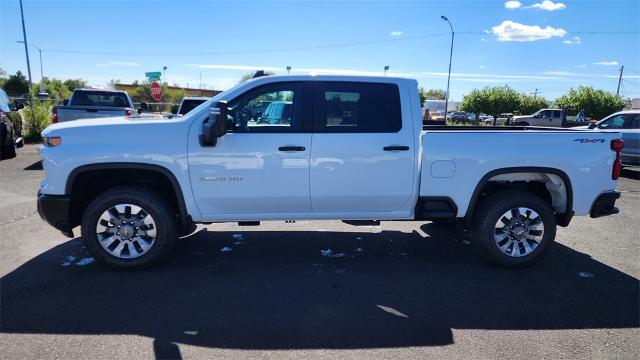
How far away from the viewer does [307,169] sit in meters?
4.50

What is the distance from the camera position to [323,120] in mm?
4551

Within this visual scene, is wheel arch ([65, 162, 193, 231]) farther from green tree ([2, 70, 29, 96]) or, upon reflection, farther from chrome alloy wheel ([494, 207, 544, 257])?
green tree ([2, 70, 29, 96])

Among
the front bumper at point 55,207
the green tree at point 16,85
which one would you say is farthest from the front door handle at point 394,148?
the green tree at point 16,85

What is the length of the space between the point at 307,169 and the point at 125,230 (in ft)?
6.45

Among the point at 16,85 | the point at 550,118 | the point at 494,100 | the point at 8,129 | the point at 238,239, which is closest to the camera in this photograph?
the point at 238,239

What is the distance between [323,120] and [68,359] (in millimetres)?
2980

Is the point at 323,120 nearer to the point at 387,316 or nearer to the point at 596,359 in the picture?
the point at 387,316

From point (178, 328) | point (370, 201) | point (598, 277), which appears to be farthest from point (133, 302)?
point (598, 277)

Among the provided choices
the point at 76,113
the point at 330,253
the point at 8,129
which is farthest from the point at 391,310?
the point at 8,129

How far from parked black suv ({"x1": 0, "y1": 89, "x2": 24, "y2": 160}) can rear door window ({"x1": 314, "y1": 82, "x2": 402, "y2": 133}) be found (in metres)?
10.3

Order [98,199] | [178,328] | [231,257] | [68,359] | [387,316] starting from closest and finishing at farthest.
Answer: [68,359] < [178,328] < [387,316] < [98,199] < [231,257]

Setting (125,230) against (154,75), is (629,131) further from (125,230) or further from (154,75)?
(154,75)

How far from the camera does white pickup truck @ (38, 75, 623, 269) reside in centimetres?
436

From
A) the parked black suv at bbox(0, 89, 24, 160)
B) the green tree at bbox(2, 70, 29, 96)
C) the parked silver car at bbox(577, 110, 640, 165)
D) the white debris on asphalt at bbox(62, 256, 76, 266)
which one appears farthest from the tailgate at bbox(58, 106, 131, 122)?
the green tree at bbox(2, 70, 29, 96)
